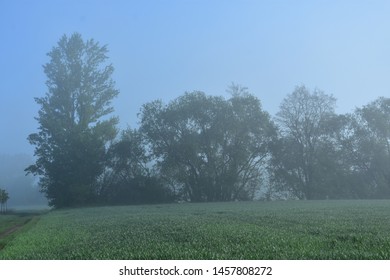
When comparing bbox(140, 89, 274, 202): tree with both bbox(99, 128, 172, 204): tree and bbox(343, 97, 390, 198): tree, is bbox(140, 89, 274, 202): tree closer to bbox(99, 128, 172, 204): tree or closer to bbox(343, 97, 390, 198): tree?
bbox(99, 128, 172, 204): tree

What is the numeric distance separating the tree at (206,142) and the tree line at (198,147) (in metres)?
0.13

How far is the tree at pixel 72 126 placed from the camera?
6312cm

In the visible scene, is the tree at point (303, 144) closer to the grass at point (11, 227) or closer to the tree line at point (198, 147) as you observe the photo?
the tree line at point (198, 147)

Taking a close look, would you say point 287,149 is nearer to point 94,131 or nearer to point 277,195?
point 277,195

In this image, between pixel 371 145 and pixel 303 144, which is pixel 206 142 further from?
pixel 371 145

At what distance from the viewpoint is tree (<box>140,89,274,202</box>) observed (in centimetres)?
6975

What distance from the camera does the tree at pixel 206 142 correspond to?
6975 cm

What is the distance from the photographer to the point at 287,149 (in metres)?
72.4

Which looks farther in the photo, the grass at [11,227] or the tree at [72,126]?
the tree at [72,126]

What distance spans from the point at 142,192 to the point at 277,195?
754 inches

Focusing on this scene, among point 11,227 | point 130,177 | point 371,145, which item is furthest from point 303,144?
point 11,227

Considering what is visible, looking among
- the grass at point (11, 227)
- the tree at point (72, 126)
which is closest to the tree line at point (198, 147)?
the tree at point (72, 126)

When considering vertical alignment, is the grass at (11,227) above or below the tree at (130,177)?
below
